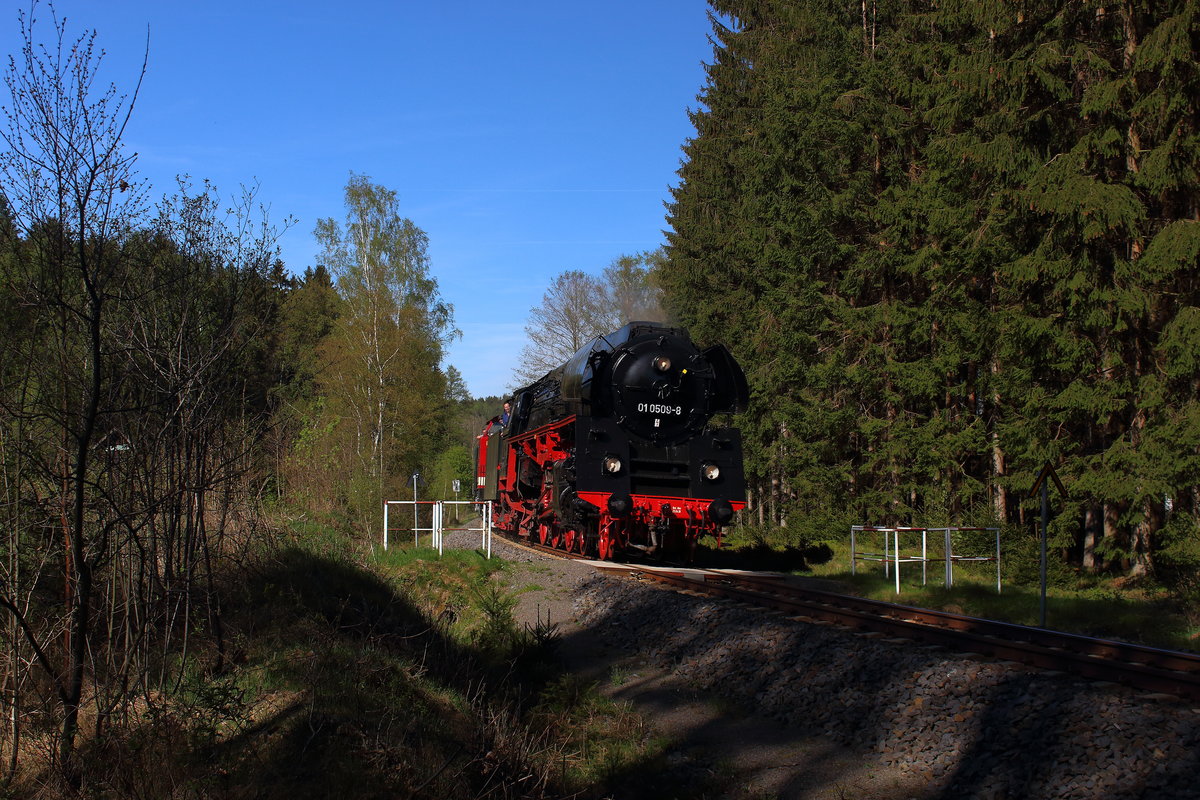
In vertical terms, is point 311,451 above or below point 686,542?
above

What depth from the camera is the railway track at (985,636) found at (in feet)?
22.7

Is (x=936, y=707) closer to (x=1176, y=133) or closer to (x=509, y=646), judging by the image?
(x=509, y=646)

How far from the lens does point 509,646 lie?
33.0 feet

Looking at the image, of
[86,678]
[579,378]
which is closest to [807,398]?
[579,378]

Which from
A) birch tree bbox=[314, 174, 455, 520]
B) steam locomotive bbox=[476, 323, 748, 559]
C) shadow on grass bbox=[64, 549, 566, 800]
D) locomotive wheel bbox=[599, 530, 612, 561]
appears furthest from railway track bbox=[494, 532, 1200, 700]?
birch tree bbox=[314, 174, 455, 520]

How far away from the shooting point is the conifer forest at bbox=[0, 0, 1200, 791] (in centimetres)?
613

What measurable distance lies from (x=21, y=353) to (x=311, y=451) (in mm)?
21360

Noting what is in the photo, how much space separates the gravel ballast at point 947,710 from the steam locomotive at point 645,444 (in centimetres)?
486

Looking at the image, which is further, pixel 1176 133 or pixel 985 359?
pixel 985 359

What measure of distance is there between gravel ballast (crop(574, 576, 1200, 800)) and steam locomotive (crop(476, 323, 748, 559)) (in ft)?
15.9

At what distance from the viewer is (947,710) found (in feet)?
21.9

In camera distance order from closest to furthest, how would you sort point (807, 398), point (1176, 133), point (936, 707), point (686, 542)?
point (936, 707)
point (1176, 133)
point (686, 542)
point (807, 398)

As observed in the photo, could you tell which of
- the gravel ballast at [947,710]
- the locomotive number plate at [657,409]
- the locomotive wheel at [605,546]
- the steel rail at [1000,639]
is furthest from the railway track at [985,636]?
the locomotive number plate at [657,409]

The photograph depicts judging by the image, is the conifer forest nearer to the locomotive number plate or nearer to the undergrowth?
the undergrowth
